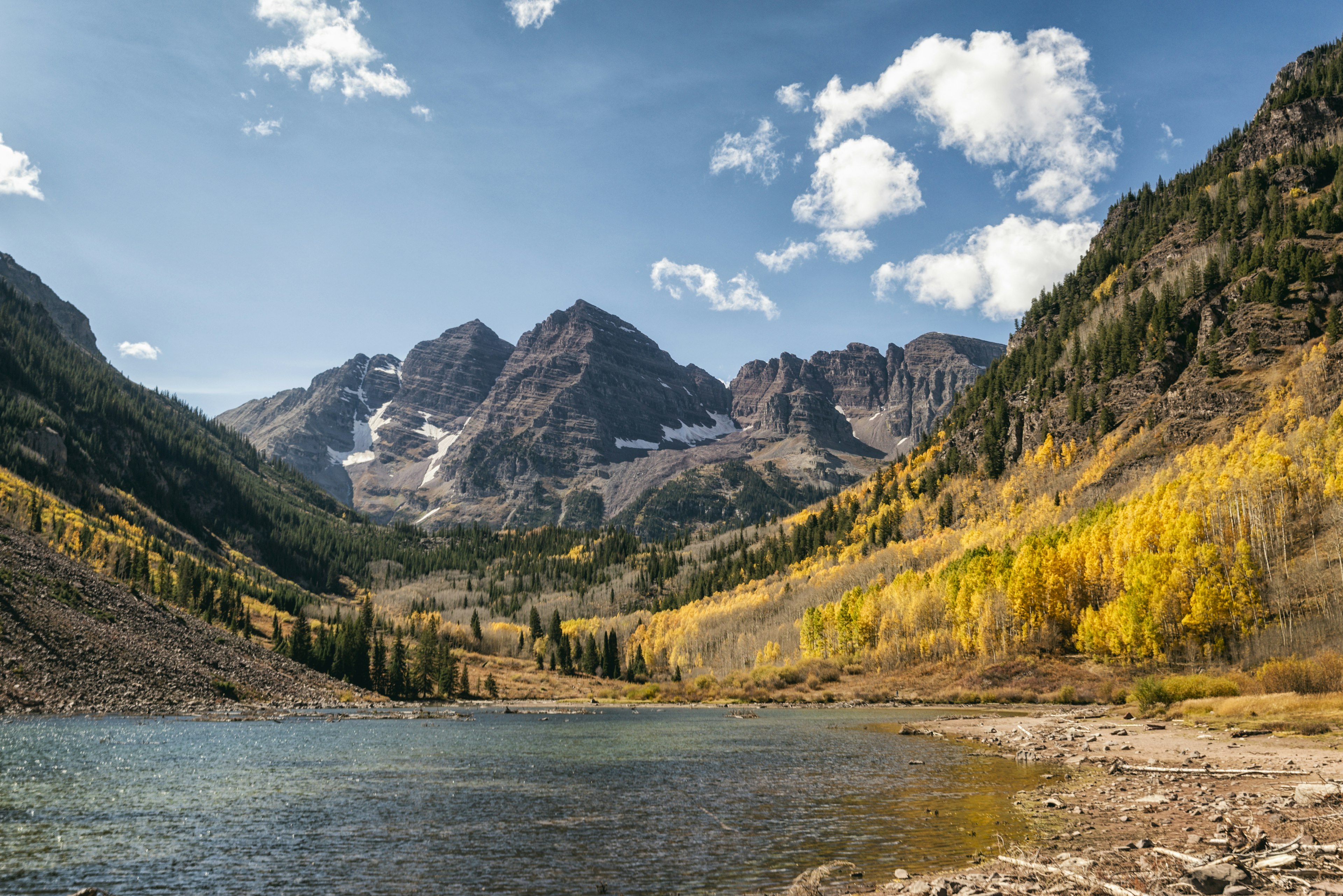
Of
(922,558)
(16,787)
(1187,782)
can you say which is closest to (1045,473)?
(922,558)

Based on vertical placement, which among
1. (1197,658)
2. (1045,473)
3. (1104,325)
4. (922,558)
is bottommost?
(1197,658)

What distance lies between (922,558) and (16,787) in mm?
162269

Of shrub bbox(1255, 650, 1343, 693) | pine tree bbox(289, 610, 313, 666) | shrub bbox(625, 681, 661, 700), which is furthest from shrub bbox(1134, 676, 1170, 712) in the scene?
pine tree bbox(289, 610, 313, 666)

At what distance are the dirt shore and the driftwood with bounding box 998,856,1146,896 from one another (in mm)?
42

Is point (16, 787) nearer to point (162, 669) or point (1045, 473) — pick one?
point (162, 669)

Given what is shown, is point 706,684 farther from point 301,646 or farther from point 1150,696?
point 1150,696

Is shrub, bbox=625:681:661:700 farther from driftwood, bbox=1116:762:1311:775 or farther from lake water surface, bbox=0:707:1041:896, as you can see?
driftwood, bbox=1116:762:1311:775

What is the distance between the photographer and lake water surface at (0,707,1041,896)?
20.9 metres

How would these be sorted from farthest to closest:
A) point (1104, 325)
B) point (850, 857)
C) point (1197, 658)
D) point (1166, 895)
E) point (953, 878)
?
point (1104, 325), point (1197, 658), point (850, 857), point (953, 878), point (1166, 895)

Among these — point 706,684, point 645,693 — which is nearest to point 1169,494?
point 706,684

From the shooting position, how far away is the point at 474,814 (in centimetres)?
3077

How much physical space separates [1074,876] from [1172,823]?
10669 millimetres

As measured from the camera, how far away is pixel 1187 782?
29.9m

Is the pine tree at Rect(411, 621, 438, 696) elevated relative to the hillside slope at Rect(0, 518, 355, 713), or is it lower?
lower
